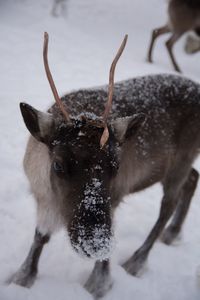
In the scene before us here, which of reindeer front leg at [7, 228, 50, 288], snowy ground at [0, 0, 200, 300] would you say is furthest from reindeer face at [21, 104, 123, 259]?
snowy ground at [0, 0, 200, 300]

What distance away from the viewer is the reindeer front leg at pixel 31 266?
3016mm

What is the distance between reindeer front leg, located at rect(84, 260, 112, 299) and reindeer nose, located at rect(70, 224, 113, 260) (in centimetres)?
99

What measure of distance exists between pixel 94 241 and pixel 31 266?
3.73 feet

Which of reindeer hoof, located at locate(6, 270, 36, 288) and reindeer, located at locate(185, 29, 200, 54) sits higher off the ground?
reindeer, located at locate(185, 29, 200, 54)

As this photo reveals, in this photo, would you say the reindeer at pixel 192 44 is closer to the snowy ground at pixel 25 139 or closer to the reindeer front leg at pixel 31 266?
the snowy ground at pixel 25 139

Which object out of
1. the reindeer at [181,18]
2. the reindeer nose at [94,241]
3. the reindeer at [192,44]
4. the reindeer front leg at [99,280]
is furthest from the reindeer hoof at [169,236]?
the reindeer at [192,44]

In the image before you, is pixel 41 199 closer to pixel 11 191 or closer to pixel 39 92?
pixel 11 191

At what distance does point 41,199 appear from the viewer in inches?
116

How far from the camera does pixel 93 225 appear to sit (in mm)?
2170

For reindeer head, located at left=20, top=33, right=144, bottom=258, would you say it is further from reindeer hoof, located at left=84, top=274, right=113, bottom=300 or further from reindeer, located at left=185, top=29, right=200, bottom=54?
reindeer, located at left=185, top=29, right=200, bottom=54

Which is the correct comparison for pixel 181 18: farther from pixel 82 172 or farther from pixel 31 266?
pixel 82 172

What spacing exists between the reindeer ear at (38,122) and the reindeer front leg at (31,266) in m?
1.00

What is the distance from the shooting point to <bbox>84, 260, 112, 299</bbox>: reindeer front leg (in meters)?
3.06

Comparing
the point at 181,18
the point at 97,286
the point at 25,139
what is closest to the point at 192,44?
the point at 181,18
